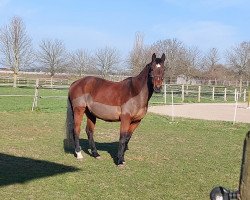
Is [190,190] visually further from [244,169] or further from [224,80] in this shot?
[224,80]

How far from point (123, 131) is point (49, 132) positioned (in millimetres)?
4225

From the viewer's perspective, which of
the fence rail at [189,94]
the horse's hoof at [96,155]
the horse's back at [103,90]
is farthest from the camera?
A: the fence rail at [189,94]

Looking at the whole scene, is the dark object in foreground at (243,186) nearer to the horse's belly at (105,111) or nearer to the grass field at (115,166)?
the grass field at (115,166)

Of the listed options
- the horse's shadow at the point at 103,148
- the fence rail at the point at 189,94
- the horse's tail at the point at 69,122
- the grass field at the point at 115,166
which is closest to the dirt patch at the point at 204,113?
the fence rail at the point at 189,94

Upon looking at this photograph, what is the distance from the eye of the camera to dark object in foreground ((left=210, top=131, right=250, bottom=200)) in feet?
4.68

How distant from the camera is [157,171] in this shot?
6.49 m

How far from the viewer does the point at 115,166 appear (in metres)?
6.71

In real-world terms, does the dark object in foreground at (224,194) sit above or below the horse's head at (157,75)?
below

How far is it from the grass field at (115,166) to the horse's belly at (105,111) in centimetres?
86

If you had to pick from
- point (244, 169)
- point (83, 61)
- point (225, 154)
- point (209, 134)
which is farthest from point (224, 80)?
point (244, 169)

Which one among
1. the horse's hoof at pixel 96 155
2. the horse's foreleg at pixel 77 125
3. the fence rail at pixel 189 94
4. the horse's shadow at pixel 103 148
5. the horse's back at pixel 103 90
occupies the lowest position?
the fence rail at pixel 189 94

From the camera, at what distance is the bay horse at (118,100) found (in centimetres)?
663

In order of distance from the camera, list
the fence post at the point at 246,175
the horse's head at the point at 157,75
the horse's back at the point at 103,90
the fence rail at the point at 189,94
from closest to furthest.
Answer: the fence post at the point at 246,175 < the horse's head at the point at 157,75 < the horse's back at the point at 103,90 < the fence rail at the point at 189,94

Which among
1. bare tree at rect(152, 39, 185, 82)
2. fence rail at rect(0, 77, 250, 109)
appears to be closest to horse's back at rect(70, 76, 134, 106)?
fence rail at rect(0, 77, 250, 109)
